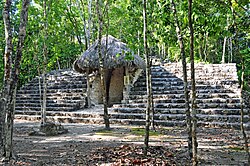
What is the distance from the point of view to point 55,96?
523 inches

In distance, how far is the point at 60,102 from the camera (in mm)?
12578

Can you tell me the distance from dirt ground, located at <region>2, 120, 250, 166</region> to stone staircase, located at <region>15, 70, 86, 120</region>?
12.5 ft

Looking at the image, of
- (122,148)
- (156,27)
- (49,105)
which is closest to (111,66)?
(49,105)

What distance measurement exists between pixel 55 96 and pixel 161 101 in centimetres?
567

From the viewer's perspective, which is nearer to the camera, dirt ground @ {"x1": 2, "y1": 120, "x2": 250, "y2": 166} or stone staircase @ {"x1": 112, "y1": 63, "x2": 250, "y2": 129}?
dirt ground @ {"x1": 2, "y1": 120, "x2": 250, "y2": 166}

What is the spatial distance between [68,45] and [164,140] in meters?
14.6

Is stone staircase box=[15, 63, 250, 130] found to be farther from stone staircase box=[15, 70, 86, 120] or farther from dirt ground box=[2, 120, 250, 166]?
Answer: dirt ground box=[2, 120, 250, 166]

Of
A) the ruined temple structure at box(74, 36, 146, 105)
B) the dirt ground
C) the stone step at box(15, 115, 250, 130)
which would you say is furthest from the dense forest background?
the dirt ground

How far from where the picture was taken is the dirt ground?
4371mm

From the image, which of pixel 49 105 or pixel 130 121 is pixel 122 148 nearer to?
pixel 130 121

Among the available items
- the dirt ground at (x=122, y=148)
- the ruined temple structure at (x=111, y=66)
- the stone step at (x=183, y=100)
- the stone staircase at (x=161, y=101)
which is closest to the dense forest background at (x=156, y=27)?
the ruined temple structure at (x=111, y=66)

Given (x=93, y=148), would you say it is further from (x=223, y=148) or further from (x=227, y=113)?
(x=227, y=113)

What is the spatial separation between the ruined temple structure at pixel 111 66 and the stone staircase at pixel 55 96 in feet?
2.79

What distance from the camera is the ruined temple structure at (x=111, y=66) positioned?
1141 centimetres
